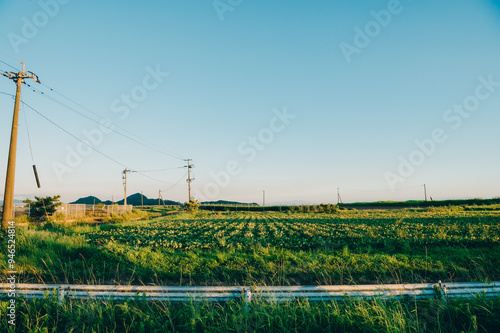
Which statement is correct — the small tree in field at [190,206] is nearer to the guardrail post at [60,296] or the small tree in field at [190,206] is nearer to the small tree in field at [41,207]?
the small tree in field at [41,207]

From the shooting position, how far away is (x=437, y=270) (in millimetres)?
7711

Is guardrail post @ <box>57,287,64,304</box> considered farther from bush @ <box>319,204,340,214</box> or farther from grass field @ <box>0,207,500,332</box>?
bush @ <box>319,204,340,214</box>

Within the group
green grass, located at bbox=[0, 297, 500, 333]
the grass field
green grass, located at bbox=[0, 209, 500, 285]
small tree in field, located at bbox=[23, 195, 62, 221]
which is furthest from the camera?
small tree in field, located at bbox=[23, 195, 62, 221]

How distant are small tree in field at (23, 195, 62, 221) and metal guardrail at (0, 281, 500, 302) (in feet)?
74.7

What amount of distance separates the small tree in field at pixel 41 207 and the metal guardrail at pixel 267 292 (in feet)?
74.7

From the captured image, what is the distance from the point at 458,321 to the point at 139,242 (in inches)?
461

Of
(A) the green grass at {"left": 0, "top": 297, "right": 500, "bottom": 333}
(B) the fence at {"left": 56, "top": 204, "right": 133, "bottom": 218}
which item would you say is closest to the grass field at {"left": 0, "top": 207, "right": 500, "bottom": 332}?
(A) the green grass at {"left": 0, "top": 297, "right": 500, "bottom": 333}

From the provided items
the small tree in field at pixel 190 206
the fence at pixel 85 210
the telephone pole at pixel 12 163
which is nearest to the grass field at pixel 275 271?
the telephone pole at pixel 12 163

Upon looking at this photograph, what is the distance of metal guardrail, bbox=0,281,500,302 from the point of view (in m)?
5.38

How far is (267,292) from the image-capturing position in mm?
5562

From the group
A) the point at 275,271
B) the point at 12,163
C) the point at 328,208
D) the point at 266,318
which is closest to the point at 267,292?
the point at 266,318

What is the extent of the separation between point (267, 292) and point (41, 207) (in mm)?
27709

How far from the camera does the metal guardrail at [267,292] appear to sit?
538 cm

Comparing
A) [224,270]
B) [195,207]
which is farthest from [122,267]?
[195,207]
